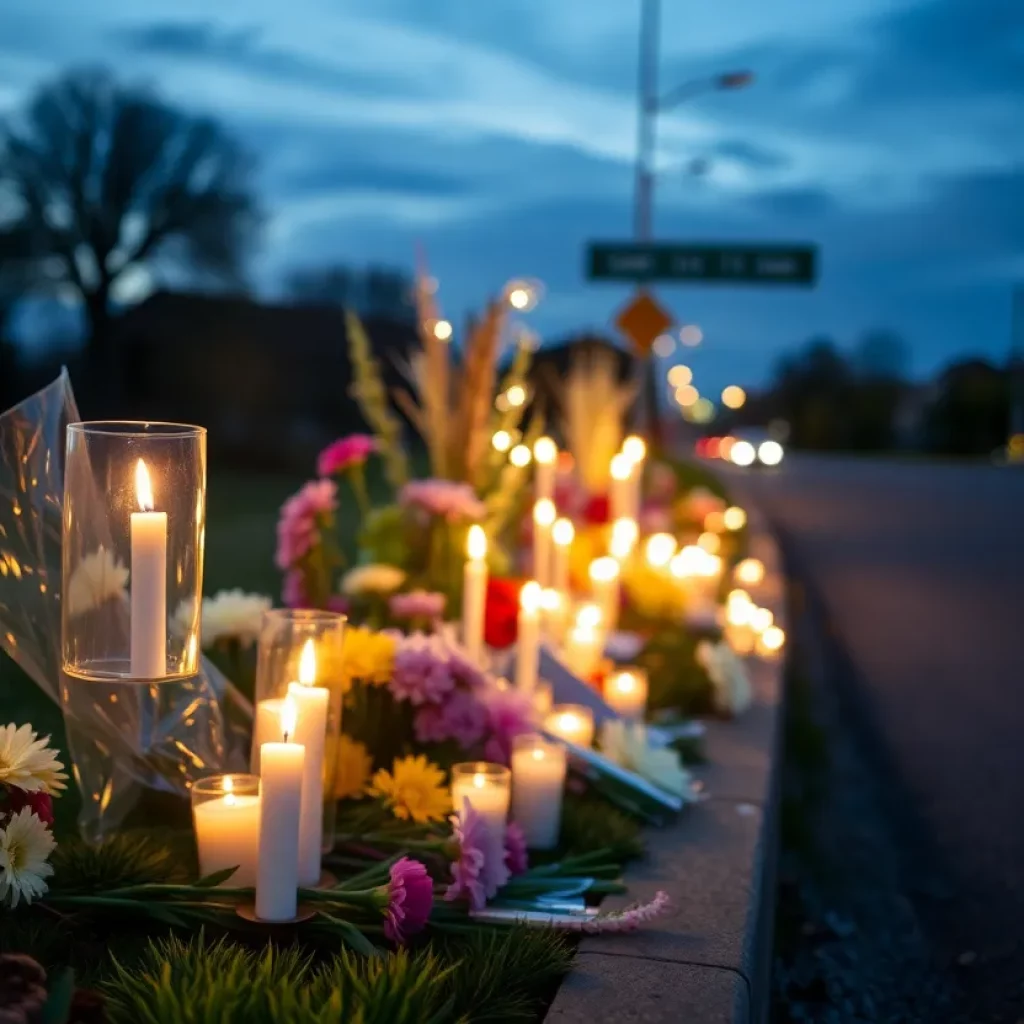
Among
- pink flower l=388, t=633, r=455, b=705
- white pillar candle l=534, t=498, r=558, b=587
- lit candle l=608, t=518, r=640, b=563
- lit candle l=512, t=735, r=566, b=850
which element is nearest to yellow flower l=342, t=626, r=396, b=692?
pink flower l=388, t=633, r=455, b=705

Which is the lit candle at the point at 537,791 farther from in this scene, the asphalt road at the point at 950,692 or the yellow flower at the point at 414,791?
the asphalt road at the point at 950,692

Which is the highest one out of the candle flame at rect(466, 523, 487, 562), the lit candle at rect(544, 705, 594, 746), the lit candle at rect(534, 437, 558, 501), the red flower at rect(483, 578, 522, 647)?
the lit candle at rect(534, 437, 558, 501)

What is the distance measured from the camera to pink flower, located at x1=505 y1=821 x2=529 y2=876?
3.74m

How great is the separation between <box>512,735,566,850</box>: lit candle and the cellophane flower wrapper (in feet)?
2.34

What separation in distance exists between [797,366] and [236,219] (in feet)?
245

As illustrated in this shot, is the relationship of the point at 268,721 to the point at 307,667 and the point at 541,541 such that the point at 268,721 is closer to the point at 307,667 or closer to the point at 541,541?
the point at 307,667

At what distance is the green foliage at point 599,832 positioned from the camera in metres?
4.08

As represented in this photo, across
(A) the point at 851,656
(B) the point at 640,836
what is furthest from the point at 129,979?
(A) the point at 851,656

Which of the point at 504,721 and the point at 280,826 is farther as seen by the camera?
the point at 504,721

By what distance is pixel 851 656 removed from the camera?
10.8m

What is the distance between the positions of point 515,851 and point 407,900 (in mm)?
705

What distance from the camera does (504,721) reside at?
433 centimetres

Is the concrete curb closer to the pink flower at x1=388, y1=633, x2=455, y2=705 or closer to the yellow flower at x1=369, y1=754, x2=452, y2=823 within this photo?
the yellow flower at x1=369, y1=754, x2=452, y2=823

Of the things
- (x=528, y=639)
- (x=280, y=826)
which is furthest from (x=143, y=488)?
(x=528, y=639)
